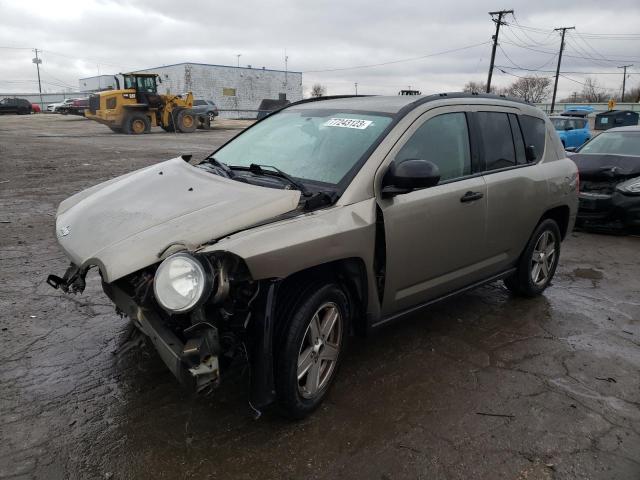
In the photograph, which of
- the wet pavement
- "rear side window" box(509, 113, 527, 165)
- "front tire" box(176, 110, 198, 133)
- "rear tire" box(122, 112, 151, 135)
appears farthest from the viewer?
"front tire" box(176, 110, 198, 133)

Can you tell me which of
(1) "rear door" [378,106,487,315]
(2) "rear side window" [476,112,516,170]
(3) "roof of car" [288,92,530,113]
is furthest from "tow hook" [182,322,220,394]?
(2) "rear side window" [476,112,516,170]

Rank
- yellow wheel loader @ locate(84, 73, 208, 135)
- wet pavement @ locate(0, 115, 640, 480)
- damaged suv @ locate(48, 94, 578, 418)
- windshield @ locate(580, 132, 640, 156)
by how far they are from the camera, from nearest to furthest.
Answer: damaged suv @ locate(48, 94, 578, 418), wet pavement @ locate(0, 115, 640, 480), windshield @ locate(580, 132, 640, 156), yellow wheel loader @ locate(84, 73, 208, 135)

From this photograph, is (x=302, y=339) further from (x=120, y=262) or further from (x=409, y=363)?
(x=409, y=363)

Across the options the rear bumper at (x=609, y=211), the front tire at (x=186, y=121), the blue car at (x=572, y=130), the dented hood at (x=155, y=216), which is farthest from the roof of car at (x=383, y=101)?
the front tire at (x=186, y=121)

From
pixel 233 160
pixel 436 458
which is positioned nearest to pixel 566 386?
pixel 436 458

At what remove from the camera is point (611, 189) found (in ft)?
25.1

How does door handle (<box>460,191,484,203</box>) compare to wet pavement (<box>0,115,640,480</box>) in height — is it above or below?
above

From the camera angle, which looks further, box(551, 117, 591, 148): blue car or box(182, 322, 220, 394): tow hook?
box(551, 117, 591, 148): blue car

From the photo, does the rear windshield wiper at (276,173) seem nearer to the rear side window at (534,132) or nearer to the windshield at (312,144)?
the windshield at (312,144)

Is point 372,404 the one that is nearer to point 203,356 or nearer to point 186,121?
point 203,356

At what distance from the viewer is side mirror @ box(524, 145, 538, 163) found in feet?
14.6

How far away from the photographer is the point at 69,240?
114 inches

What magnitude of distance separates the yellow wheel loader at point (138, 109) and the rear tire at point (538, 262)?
24.1m

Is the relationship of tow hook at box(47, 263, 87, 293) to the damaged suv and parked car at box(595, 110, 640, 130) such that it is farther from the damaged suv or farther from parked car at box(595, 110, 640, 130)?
parked car at box(595, 110, 640, 130)
